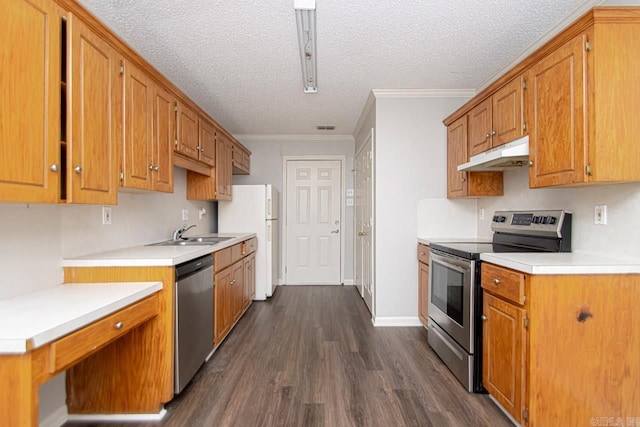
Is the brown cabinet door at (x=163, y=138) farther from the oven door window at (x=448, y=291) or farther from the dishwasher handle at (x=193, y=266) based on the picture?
the oven door window at (x=448, y=291)

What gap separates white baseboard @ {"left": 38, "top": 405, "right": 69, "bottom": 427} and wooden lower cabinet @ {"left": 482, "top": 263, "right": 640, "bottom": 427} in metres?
2.51

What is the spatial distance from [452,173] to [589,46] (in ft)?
5.18

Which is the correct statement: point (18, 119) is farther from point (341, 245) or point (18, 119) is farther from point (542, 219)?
point (341, 245)

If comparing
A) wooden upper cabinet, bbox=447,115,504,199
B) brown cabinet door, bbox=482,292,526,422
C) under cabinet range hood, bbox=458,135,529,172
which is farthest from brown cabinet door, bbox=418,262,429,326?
under cabinet range hood, bbox=458,135,529,172

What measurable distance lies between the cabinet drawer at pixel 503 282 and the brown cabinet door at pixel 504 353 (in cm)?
5

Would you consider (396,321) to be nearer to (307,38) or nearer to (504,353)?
(504,353)

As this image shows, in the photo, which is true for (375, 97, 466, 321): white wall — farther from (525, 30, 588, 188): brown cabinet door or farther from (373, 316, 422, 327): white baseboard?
(525, 30, 588, 188): brown cabinet door

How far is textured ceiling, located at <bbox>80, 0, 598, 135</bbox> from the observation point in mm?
1867

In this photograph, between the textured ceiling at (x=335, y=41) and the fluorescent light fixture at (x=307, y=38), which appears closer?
the fluorescent light fixture at (x=307, y=38)

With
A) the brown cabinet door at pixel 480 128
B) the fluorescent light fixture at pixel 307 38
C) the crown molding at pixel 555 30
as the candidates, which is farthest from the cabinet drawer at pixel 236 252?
the crown molding at pixel 555 30

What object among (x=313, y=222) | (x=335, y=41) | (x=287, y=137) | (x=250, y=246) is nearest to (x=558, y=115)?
(x=335, y=41)

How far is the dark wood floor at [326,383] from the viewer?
175 centimetres

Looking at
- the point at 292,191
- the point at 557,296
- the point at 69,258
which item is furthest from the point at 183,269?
the point at 292,191

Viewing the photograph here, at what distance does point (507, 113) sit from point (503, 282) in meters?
1.20
